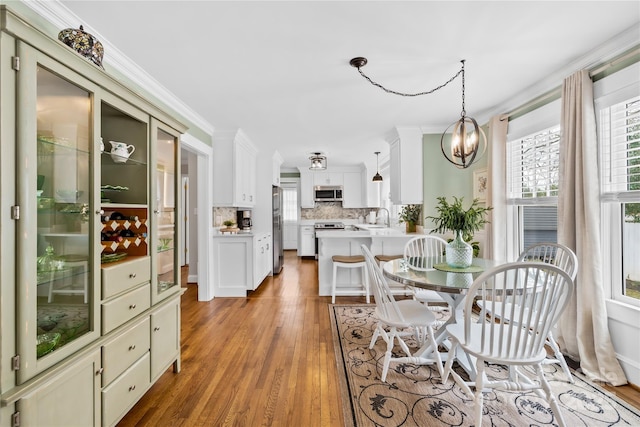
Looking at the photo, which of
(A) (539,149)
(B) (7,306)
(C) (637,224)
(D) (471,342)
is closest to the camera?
(B) (7,306)

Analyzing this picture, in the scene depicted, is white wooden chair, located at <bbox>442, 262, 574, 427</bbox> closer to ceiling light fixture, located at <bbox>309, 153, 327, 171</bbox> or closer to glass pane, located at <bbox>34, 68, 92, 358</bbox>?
glass pane, located at <bbox>34, 68, 92, 358</bbox>

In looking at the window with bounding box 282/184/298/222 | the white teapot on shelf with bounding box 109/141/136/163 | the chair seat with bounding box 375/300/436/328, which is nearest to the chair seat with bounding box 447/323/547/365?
the chair seat with bounding box 375/300/436/328

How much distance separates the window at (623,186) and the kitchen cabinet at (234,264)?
3788 mm

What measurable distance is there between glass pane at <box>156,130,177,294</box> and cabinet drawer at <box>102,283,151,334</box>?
203 millimetres

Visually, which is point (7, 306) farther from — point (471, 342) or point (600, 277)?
point (600, 277)

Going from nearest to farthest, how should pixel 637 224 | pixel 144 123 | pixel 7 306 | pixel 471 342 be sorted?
pixel 7 306 < pixel 471 342 < pixel 144 123 < pixel 637 224

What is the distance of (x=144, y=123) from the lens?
6.30 ft

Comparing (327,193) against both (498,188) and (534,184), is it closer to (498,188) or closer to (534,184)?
(498,188)

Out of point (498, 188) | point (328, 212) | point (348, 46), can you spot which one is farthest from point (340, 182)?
point (348, 46)

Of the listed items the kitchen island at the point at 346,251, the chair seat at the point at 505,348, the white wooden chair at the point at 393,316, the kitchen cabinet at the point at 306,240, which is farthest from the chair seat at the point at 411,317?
the kitchen cabinet at the point at 306,240

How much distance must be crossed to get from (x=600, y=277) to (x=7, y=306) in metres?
3.38

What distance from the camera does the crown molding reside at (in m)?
1.71

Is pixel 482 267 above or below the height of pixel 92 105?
below

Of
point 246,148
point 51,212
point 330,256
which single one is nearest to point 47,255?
point 51,212
